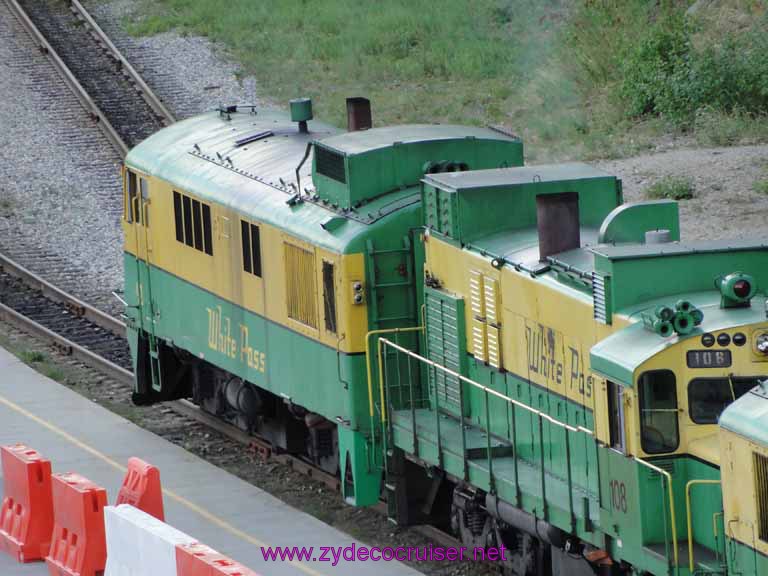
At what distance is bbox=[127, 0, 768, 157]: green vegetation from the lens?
106 ft

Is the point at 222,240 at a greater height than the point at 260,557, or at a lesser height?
greater

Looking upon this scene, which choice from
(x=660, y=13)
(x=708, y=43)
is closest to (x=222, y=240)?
(x=708, y=43)

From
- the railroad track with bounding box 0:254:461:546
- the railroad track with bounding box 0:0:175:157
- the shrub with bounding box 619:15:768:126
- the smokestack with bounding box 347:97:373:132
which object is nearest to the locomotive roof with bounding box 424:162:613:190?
the smokestack with bounding box 347:97:373:132

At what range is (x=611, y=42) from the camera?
35.7 m

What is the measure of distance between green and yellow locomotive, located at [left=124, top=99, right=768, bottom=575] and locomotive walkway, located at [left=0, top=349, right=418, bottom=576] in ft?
2.61

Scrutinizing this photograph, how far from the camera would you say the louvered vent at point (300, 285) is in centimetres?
1788

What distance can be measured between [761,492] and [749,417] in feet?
1.71

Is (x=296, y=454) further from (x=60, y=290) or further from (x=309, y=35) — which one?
(x=309, y=35)

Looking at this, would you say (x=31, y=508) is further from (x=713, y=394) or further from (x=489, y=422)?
(x=713, y=394)

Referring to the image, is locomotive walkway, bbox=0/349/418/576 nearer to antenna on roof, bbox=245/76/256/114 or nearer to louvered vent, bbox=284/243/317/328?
louvered vent, bbox=284/243/317/328

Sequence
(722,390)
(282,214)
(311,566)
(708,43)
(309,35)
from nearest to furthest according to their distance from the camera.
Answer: (722,390)
(311,566)
(282,214)
(708,43)
(309,35)

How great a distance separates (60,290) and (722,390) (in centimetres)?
1735

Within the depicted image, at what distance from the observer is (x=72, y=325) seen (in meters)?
26.7

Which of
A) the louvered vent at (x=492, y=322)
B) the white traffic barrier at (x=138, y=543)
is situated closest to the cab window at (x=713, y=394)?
the louvered vent at (x=492, y=322)
